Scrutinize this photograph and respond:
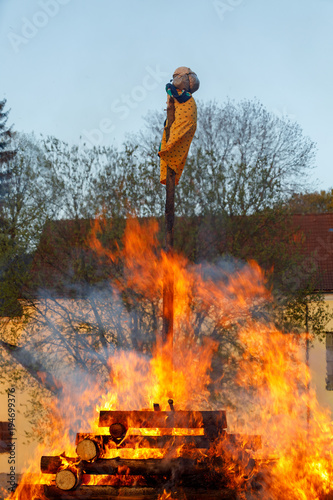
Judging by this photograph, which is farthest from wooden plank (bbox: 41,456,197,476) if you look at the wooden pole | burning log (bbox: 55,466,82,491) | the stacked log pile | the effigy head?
the effigy head

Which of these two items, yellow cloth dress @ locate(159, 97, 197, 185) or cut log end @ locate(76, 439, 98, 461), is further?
yellow cloth dress @ locate(159, 97, 197, 185)

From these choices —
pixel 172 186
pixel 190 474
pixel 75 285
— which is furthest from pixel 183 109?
pixel 75 285

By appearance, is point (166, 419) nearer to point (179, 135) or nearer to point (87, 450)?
point (87, 450)

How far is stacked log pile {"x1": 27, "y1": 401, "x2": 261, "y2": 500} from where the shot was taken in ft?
17.5

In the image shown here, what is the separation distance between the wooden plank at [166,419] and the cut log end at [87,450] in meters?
0.36

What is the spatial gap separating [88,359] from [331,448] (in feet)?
22.7

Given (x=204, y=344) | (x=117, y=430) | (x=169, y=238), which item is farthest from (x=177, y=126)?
(x=204, y=344)

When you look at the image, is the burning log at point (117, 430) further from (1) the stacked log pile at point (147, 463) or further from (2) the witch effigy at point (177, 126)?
(2) the witch effigy at point (177, 126)

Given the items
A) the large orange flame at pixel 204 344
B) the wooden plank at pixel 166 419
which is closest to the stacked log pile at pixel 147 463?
the wooden plank at pixel 166 419

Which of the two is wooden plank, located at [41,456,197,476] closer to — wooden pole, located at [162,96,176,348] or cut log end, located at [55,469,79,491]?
cut log end, located at [55,469,79,491]

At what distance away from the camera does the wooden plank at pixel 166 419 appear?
227 inches

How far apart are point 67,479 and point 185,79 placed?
4.58 meters

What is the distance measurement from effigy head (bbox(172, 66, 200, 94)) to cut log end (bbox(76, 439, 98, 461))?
410 cm

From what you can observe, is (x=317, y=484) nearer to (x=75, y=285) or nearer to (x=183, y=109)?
(x=183, y=109)
